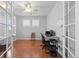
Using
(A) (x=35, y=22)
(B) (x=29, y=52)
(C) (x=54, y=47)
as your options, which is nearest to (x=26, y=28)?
(A) (x=35, y=22)

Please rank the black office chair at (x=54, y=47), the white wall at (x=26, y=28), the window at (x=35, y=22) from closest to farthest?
the black office chair at (x=54, y=47)
the white wall at (x=26, y=28)
the window at (x=35, y=22)

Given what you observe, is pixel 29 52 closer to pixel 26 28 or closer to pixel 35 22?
pixel 26 28

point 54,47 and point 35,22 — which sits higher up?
point 35,22

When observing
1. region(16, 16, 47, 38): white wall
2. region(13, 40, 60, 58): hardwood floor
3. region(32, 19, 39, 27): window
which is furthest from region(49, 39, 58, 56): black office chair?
region(32, 19, 39, 27): window

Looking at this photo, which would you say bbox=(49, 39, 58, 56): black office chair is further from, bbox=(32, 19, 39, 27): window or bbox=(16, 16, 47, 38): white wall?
bbox=(32, 19, 39, 27): window

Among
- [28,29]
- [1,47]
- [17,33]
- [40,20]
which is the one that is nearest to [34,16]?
[40,20]

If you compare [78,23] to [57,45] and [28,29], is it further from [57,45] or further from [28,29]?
[28,29]

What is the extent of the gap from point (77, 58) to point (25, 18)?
9.75 m

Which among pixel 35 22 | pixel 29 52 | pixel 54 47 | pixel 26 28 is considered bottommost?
pixel 29 52

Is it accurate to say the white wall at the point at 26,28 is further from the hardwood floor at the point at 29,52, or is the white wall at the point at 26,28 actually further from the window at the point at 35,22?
the hardwood floor at the point at 29,52

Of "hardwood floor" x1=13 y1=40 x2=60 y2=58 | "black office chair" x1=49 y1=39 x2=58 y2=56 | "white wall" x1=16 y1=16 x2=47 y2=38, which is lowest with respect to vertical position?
"hardwood floor" x1=13 y1=40 x2=60 y2=58

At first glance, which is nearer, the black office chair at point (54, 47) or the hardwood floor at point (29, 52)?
the hardwood floor at point (29, 52)

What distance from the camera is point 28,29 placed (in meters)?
11.5

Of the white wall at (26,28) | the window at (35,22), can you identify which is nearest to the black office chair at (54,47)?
the white wall at (26,28)
